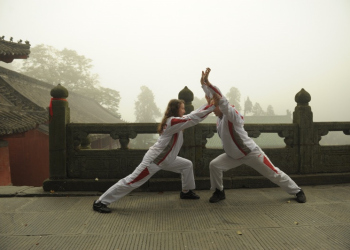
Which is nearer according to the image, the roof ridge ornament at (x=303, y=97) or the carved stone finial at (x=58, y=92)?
the carved stone finial at (x=58, y=92)

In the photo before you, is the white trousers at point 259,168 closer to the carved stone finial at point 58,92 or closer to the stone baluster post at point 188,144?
the stone baluster post at point 188,144

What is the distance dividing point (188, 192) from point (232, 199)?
68cm

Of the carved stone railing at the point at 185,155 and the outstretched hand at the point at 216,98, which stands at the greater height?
the outstretched hand at the point at 216,98

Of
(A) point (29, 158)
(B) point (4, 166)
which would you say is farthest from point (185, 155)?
(A) point (29, 158)

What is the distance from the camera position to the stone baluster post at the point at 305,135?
16.4ft

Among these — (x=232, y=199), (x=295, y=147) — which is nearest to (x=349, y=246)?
(x=232, y=199)

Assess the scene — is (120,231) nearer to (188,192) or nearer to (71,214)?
(71,214)

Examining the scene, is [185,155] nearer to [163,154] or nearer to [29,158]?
[163,154]

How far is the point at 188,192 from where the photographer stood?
4.19 metres

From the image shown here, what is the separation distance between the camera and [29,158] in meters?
11.6

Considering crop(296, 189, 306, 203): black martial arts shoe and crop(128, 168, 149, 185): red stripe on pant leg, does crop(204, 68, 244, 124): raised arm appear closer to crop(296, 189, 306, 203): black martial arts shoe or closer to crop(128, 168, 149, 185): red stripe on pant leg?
crop(128, 168, 149, 185): red stripe on pant leg

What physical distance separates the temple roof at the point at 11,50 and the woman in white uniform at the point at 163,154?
8.34m

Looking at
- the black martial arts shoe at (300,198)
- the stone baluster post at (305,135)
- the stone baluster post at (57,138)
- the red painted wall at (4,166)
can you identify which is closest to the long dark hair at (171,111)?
the stone baluster post at (57,138)

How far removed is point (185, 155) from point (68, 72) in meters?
37.3
